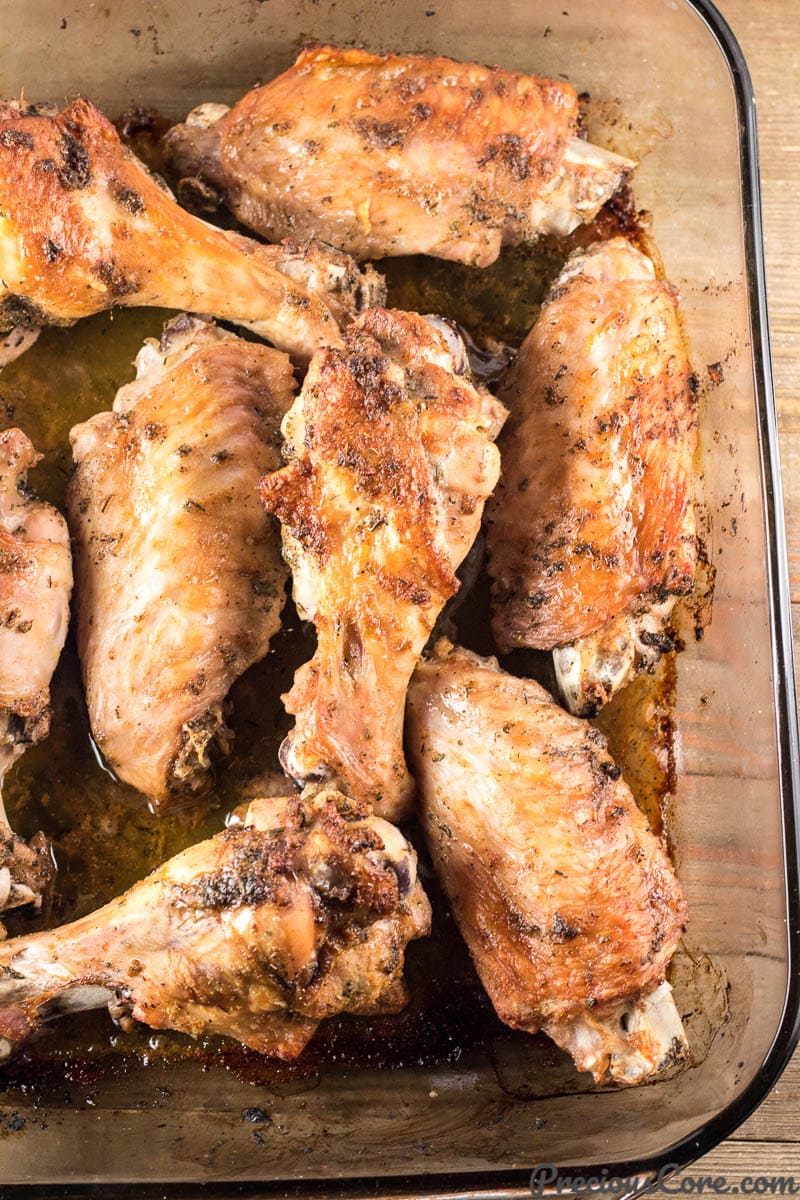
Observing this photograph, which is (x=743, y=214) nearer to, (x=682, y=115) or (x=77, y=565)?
(x=682, y=115)

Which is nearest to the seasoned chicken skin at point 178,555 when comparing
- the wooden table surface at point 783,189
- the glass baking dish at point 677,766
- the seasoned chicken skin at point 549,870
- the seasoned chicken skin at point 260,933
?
the seasoned chicken skin at point 260,933

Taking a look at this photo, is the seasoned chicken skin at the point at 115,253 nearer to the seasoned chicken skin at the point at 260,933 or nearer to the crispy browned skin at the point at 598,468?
the crispy browned skin at the point at 598,468

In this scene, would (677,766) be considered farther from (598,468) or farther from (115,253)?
(115,253)

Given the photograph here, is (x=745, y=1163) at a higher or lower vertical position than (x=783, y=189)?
lower

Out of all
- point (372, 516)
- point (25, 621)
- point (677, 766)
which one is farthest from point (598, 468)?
point (25, 621)

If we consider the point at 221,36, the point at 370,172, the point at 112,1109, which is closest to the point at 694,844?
the point at 112,1109

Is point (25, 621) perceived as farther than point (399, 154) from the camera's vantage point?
No
